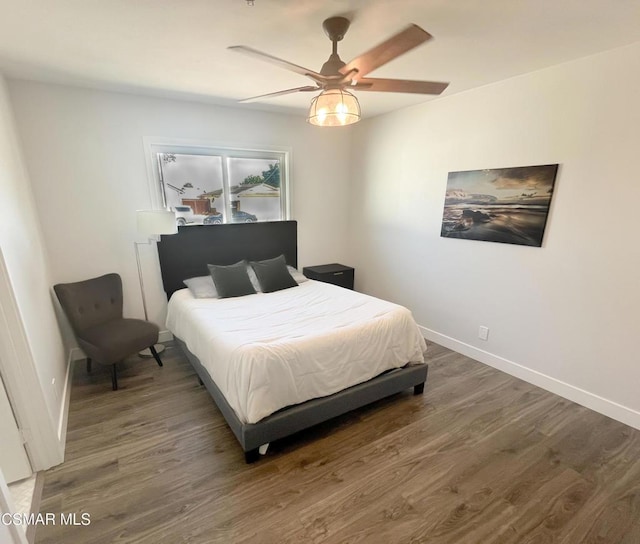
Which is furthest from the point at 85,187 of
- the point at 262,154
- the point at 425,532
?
the point at 425,532

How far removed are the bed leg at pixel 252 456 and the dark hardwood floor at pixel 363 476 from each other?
0.14ft

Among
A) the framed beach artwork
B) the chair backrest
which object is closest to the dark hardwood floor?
the chair backrest

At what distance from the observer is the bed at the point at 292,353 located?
1.92 metres

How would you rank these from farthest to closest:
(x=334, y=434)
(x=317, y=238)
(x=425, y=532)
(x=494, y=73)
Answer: (x=317, y=238) → (x=494, y=73) → (x=334, y=434) → (x=425, y=532)

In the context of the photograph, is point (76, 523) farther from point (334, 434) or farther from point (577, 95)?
point (577, 95)

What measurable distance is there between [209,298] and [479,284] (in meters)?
2.72

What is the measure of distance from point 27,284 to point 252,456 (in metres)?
1.86

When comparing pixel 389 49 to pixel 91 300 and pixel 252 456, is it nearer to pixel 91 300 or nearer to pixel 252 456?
pixel 252 456

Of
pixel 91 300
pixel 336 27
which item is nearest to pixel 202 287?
pixel 91 300

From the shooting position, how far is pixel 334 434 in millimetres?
2211

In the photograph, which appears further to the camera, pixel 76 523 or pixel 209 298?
pixel 209 298

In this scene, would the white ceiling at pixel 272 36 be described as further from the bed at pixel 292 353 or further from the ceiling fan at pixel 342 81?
the bed at pixel 292 353

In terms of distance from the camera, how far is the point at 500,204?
9.28 feet

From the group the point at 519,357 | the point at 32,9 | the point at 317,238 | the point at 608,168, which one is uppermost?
the point at 32,9
